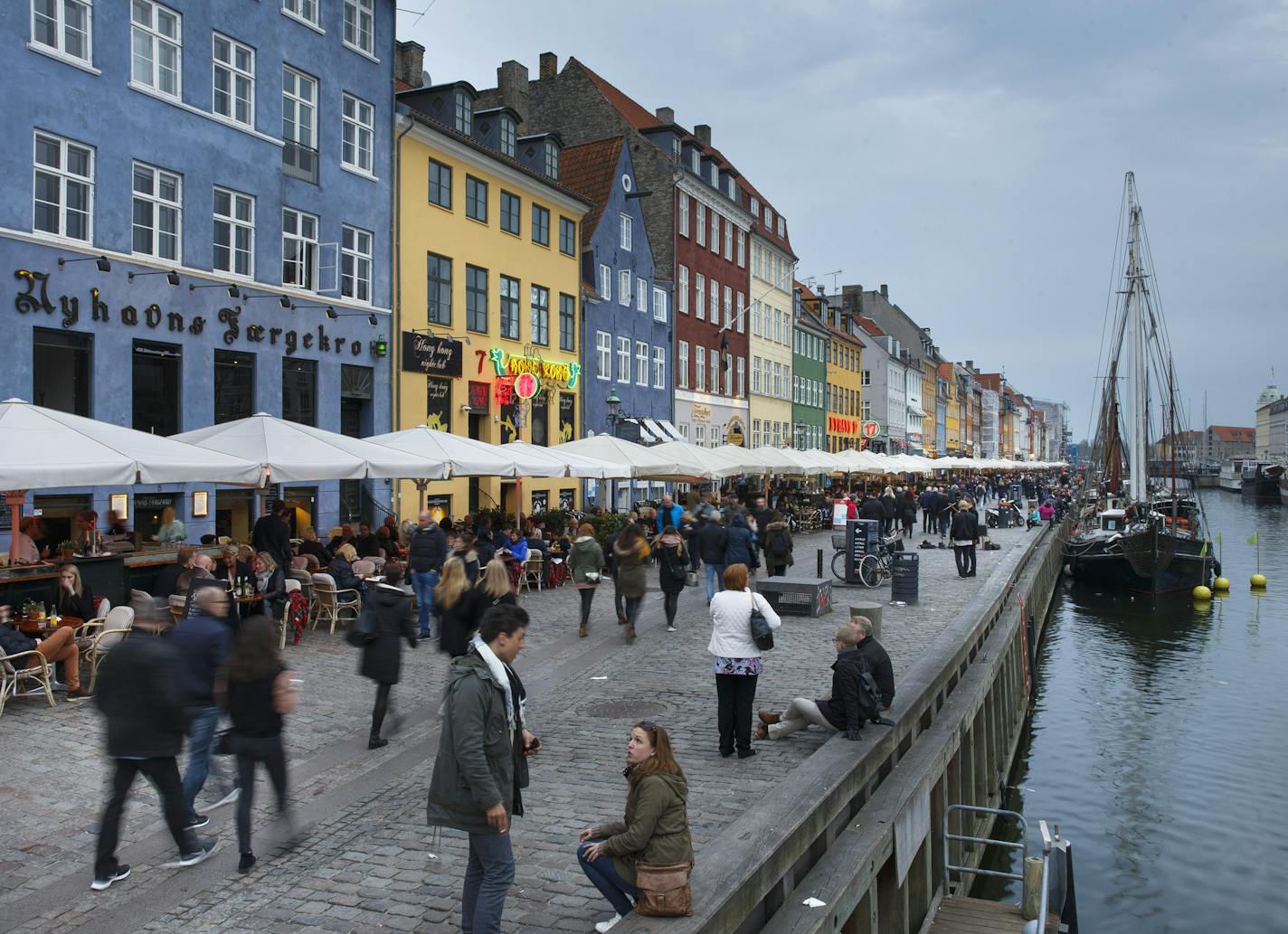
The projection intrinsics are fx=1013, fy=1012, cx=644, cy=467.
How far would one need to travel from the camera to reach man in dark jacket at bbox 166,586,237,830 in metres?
6.58

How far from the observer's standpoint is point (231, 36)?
68.5 feet

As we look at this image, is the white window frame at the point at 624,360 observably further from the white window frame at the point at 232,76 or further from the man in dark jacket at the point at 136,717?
the man in dark jacket at the point at 136,717

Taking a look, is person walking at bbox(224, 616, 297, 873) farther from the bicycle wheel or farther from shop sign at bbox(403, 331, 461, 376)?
shop sign at bbox(403, 331, 461, 376)

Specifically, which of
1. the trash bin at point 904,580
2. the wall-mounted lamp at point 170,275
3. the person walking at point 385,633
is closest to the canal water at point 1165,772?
the trash bin at point 904,580

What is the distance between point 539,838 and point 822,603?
11.1 meters

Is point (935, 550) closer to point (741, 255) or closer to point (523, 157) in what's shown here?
point (523, 157)

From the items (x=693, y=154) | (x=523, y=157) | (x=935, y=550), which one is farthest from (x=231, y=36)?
(x=693, y=154)

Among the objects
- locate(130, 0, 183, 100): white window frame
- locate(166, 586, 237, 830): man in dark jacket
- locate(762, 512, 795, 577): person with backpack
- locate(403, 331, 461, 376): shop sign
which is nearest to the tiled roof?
locate(403, 331, 461, 376): shop sign

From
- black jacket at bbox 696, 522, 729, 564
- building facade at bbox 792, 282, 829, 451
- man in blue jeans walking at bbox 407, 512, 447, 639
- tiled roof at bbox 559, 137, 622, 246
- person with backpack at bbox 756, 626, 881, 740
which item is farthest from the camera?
building facade at bbox 792, 282, 829, 451

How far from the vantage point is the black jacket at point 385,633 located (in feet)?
28.0

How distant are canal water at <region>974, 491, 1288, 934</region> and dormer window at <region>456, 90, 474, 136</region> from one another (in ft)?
69.2

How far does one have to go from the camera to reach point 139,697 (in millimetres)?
5879

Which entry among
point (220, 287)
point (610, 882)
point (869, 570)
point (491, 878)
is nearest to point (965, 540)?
point (869, 570)

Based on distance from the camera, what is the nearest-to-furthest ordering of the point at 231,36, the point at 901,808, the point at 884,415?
the point at 901,808
the point at 231,36
the point at 884,415
